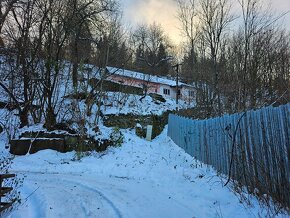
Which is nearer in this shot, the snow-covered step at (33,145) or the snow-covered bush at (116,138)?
the snow-covered step at (33,145)

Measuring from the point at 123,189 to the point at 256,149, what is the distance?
357cm

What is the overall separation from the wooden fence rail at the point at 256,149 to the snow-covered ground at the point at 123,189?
53 cm

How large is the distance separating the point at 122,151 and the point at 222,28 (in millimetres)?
12621

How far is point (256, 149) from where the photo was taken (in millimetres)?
6629

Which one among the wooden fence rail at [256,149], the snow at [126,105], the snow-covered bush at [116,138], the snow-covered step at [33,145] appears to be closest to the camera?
the wooden fence rail at [256,149]

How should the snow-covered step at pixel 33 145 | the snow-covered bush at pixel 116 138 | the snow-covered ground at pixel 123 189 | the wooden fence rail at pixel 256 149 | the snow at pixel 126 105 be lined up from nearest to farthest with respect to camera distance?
the wooden fence rail at pixel 256 149, the snow-covered ground at pixel 123 189, the snow-covered step at pixel 33 145, the snow-covered bush at pixel 116 138, the snow at pixel 126 105

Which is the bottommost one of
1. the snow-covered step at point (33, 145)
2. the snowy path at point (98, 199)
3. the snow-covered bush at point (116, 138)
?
the snowy path at point (98, 199)

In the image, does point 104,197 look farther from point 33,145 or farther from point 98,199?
point 33,145

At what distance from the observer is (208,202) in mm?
6531

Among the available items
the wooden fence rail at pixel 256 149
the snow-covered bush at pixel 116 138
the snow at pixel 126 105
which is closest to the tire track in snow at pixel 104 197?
the wooden fence rail at pixel 256 149

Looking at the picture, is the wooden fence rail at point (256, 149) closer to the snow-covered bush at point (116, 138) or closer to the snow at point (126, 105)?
the snow-covered bush at point (116, 138)

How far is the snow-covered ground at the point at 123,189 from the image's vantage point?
576cm

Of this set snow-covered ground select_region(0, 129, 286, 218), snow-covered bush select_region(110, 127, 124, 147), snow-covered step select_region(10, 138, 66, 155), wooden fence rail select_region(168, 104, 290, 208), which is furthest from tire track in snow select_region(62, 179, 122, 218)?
snow-covered bush select_region(110, 127, 124, 147)

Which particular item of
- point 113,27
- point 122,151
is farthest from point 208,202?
point 113,27
